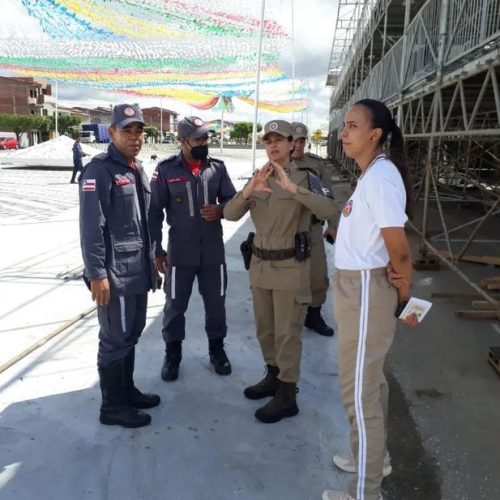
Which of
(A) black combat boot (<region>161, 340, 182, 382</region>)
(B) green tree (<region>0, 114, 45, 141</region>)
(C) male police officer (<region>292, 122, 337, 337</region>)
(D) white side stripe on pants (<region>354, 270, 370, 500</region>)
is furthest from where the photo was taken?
(B) green tree (<region>0, 114, 45, 141</region>)

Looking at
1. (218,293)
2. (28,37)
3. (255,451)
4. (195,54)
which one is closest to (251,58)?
(195,54)

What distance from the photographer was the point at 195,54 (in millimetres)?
13570

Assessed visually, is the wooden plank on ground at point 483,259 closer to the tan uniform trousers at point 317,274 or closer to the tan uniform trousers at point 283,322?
the tan uniform trousers at point 317,274

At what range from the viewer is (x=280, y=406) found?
2840 millimetres

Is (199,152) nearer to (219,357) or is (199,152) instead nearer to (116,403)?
(219,357)

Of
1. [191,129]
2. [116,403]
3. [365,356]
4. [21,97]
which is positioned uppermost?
[21,97]

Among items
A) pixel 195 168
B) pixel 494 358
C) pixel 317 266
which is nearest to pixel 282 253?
pixel 195 168

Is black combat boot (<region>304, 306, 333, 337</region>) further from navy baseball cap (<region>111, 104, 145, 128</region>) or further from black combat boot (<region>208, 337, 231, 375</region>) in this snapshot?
navy baseball cap (<region>111, 104, 145, 128</region>)

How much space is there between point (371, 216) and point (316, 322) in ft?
7.88

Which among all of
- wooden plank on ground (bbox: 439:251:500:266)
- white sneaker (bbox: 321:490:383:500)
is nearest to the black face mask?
white sneaker (bbox: 321:490:383:500)

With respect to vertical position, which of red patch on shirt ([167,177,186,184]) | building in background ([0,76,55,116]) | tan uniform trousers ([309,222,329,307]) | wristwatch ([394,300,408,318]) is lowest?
tan uniform trousers ([309,222,329,307])

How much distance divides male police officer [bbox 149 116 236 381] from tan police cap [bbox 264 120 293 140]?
615 millimetres

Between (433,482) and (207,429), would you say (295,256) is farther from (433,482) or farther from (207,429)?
(433,482)

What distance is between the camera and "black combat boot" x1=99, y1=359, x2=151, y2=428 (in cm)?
272
